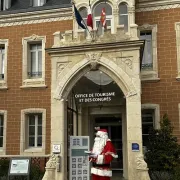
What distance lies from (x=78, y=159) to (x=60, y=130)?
4.05ft

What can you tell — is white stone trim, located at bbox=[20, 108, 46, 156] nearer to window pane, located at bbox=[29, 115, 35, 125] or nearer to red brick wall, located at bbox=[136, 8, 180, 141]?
window pane, located at bbox=[29, 115, 35, 125]

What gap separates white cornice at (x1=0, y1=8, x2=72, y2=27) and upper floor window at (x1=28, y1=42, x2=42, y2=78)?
1.29 meters

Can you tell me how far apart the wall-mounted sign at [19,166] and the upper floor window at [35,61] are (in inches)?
220

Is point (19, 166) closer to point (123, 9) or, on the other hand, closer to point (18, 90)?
point (18, 90)

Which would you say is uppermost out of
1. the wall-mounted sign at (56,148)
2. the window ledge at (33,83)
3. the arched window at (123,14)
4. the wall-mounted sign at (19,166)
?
the arched window at (123,14)

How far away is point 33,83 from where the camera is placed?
55.7ft

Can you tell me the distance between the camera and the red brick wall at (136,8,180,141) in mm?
15156

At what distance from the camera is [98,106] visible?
630 inches

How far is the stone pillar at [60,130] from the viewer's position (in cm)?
1184

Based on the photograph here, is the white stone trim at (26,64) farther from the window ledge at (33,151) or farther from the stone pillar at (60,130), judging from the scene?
the stone pillar at (60,130)

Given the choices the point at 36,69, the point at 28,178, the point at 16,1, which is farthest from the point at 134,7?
the point at 28,178

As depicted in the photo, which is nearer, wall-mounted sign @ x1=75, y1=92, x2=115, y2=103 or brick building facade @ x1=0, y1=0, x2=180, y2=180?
wall-mounted sign @ x1=75, y1=92, x2=115, y2=103

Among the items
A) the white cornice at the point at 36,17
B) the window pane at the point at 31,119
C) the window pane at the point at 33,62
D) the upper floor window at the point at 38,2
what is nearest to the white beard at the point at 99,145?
the window pane at the point at 31,119

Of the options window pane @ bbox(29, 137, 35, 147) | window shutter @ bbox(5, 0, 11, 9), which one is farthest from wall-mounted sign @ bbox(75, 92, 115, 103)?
window shutter @ bbox(5, 0, 11, 9)
